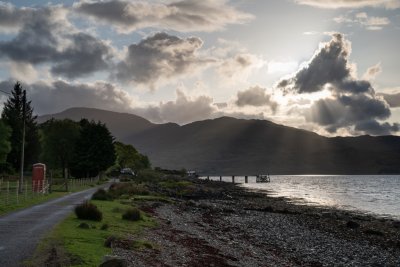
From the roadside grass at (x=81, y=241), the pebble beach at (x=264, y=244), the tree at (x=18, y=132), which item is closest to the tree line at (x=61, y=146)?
the tree at (x=18, y=132)

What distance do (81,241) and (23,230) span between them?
14.7 ft

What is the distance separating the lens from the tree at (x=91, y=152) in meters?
98.5

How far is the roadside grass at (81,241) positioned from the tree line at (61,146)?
69.3 m

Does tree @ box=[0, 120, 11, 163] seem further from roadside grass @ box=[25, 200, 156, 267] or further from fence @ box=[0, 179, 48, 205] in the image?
roadside grass @ box=[25, 200, 156, 267]

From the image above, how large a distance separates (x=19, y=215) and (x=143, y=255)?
14289 mm

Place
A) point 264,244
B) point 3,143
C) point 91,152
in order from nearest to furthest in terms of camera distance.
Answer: point 264,244 → point 3,143 → point 91,152

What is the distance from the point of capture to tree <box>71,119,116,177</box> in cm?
9850

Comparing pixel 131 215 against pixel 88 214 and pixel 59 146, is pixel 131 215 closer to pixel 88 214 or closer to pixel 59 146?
pixel 88 214

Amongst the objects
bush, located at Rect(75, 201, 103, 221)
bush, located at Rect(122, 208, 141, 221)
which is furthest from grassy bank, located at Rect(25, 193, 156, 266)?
bush, located at Rect(122, 208, 141, 221)

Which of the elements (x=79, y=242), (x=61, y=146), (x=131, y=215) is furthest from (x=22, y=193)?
(x=61, y=146)

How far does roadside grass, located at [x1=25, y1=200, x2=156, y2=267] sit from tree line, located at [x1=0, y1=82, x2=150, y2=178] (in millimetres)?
69257

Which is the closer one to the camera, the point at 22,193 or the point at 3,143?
→ the point at 22,193

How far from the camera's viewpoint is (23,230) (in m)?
21.8

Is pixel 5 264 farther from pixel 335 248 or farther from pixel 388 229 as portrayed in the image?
pixel 388 229
